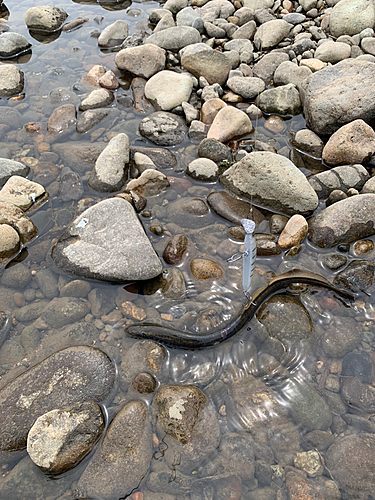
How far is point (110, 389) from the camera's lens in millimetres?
3570

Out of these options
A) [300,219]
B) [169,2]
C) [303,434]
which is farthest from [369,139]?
[169,2]

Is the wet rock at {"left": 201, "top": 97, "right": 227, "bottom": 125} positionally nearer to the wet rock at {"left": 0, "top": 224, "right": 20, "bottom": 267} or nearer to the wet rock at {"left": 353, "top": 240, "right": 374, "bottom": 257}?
the wet rock at {"left": 353, "top": 240, "right": 374, "bottom": 257}

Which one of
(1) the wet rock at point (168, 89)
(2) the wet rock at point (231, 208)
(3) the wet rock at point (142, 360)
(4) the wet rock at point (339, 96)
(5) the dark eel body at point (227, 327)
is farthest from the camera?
(1) the wet rock at point (168, 89)

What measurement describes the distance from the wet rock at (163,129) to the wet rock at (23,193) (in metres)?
2.11

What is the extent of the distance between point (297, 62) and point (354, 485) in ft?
24.6

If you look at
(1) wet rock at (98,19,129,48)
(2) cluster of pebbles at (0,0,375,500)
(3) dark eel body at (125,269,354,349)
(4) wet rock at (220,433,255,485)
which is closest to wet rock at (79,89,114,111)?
(2) cluster of pebbles at (0,0,375,500)

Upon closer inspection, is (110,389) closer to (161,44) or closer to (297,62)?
(297,62)

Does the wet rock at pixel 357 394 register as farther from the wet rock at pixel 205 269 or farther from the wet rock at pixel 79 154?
the wet rock at pixel 79 154

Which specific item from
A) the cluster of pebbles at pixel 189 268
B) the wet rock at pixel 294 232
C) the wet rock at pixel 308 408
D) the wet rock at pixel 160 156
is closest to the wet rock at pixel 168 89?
the cluster of pebbles at pixel 189 268

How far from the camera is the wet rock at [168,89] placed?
682cm

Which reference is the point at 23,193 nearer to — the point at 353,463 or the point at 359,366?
the point at 359,366

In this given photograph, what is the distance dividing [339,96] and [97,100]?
4.53 meters

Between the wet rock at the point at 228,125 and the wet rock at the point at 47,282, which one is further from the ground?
the wet rock at the point at 228,125

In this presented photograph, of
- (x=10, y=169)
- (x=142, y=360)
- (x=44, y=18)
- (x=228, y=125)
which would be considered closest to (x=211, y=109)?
(x=228, y=125)
